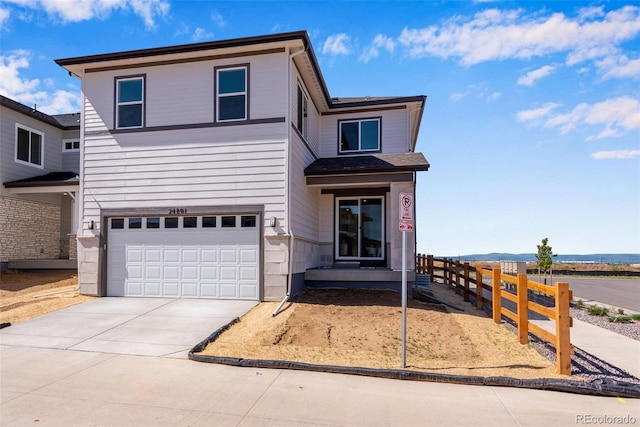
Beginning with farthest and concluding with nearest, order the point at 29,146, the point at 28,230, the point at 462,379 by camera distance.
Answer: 1. the point at 29,146
2. the point at 28,230
3. the point at 462,379

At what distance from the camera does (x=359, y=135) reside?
14.7 meters

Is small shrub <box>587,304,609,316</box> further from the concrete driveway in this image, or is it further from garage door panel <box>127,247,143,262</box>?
garage door panel <box>127,247,143,262</box>

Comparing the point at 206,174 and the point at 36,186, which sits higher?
the point at 36,186

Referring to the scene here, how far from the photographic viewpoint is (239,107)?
10898 mm

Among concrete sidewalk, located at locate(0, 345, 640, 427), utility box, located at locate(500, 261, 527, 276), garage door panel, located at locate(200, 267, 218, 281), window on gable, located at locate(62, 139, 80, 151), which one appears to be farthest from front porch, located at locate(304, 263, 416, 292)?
window on gable, located at locate(62, 139, 80, 151)

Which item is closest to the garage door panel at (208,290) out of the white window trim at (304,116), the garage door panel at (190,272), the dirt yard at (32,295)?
the garage door panel at (190,272)

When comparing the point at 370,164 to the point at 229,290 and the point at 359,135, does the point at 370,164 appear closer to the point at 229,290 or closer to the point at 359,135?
the point at 359,135

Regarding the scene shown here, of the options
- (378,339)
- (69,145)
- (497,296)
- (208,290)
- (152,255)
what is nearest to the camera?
(378,339)

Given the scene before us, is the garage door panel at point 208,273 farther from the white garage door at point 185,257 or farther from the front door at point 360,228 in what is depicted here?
the front door at point 360,228

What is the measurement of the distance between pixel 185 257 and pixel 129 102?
15.4ft

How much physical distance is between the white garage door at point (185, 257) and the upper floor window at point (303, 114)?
3.30 metres

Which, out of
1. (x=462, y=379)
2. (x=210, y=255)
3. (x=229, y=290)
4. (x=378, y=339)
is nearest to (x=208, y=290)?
(x=229, y=290)

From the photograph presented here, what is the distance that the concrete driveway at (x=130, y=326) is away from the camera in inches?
284

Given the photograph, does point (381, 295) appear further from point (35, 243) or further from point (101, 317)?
point (35, 243)
